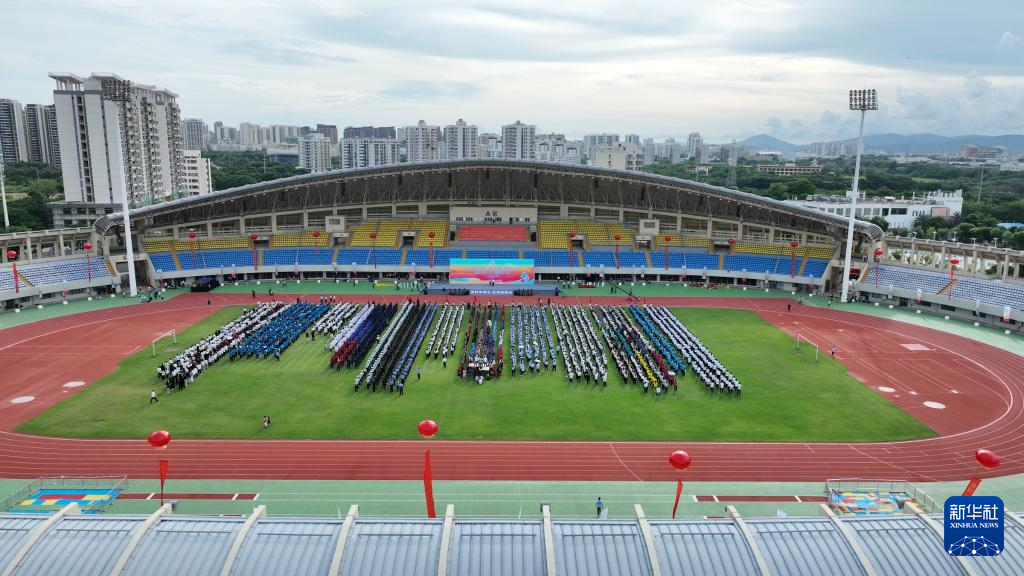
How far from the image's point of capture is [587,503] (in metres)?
17.6

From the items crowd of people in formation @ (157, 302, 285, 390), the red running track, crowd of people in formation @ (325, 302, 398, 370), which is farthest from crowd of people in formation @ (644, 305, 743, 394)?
crowd of people in formation @ (157, 302, 285, 390)

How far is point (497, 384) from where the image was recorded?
27297mm

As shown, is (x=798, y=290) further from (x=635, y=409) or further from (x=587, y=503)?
(x=587, y=503)

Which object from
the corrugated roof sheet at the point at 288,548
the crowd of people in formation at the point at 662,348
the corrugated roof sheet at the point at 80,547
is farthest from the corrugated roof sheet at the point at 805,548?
the crowd of people in formation at the point at 662,348

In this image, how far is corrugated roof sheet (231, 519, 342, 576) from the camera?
8.07m

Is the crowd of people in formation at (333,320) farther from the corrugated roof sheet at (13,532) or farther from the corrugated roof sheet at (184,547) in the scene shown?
the corrugated roof sheet at (184,547)

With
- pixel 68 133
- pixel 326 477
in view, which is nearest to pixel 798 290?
pixel 326 477

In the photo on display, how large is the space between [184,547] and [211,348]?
949 inches

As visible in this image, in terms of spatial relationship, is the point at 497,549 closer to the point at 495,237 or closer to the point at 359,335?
the point at 359,335

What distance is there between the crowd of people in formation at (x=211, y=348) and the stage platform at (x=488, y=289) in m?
12.5

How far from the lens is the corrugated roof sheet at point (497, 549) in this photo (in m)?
Answer: 8.07

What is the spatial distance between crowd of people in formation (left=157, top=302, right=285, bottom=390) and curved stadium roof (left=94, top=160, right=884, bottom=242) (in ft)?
54.3

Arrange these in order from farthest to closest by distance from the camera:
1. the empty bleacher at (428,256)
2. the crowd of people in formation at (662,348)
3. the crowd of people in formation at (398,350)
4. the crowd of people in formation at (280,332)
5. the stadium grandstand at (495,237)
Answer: the empty bleacher at (428,256) → the stadium grandstand at (495,237) → the crowd of people in formation at (280,332) → the crowd of people in formation at (662,348) → the crowd of people in formation at (398,350)

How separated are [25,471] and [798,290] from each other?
162ft
